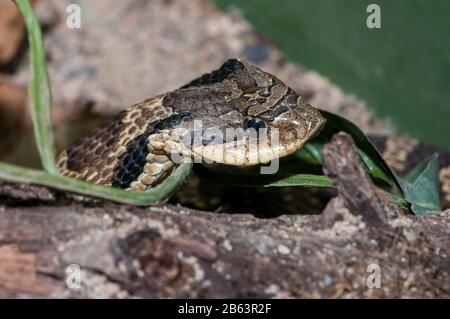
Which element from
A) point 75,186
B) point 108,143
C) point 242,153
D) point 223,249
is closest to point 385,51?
point 242,153

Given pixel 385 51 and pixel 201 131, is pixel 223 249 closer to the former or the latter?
pixel 201 131

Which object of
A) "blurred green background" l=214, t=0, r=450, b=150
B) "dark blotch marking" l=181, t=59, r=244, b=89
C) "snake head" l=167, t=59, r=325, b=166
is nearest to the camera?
"snake head" l=167, t=59, r=325, b=166

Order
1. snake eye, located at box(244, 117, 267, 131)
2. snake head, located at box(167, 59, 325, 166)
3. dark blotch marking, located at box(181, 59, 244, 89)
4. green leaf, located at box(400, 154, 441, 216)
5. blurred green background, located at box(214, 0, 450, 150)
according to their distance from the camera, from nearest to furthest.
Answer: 1. green leaf, located at box(400, 154, 441, 216)
2. snake head, located at box(167, 59, 325, 166)
3. snake eye, located at box(244, 117, 267, 131)
4. dark blotch marking, located at box(181, 59, 244, 89)
5. blurred green background, located at box(214, 0, 450, 150)

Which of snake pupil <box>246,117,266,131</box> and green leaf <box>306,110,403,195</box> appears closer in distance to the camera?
green leaf <box>306,110,403,195</box>

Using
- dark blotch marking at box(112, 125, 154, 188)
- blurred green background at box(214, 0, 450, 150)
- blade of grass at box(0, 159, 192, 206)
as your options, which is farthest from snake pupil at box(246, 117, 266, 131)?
blurred green background at box(214, 0, 450, 150)

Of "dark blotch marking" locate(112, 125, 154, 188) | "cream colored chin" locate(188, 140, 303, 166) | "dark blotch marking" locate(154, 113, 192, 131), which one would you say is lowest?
"dark blotch marking" locate(112, 125, 154, 188)

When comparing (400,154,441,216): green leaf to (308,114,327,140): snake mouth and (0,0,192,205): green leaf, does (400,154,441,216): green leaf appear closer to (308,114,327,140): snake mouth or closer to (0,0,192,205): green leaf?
(308,114,327,140): snake mouth
